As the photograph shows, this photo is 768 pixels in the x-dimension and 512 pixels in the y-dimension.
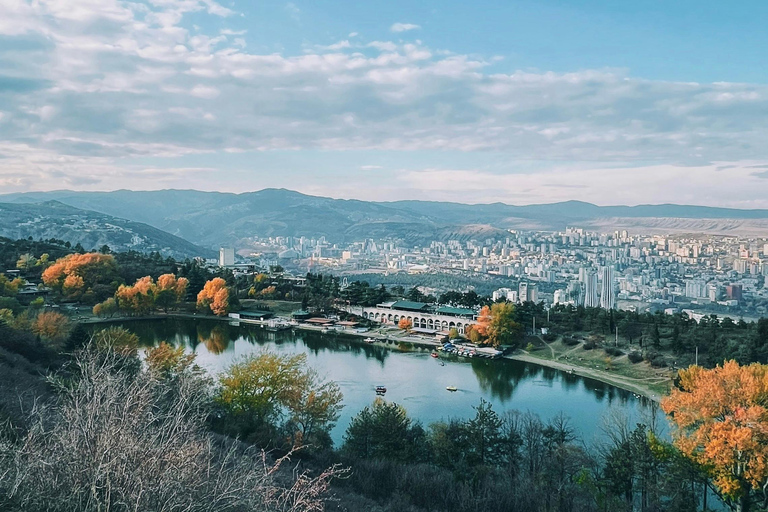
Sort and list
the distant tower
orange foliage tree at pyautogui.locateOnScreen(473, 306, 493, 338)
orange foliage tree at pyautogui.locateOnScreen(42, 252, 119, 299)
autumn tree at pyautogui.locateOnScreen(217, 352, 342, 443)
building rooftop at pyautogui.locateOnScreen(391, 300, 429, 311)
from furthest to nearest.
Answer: the distant tower, building rooftop at pyautogui.locateOnScreen(391, 300, 429, 311), orange foliage tree at pyautogui.locateOnScreen(42, 252, 119, 299), orange foliage tree at pyautogui.locateOnScreen(473, 306, 493, 338), autumn tree at pyautogui.locateOnScreen(217, 352, 342, 443)

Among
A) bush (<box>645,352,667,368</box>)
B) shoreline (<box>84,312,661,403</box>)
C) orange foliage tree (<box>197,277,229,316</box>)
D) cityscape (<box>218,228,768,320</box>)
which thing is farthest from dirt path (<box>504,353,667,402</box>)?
orange foliage tree (<box>197,277,229,316</box>)

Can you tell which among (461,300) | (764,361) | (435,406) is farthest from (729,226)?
(435,406)

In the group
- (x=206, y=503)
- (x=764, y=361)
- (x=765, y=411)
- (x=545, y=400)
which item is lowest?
(x=545, y=400)

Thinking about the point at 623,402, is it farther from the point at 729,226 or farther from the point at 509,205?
the point at 509,205

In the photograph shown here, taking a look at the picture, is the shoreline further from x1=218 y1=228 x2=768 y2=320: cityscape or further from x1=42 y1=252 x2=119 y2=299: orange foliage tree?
x1=218 y1=228 x2=768 y2=320: cityscape

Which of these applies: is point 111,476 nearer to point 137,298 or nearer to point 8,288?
point 137,298

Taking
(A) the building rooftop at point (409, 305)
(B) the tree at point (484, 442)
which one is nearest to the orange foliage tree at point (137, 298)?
(A) the building rooftop at point (409, 305)

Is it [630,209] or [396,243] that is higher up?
[630,209]

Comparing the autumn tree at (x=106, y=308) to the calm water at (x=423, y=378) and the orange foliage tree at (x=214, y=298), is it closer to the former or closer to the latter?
the calm water at (x=423, y=378)
